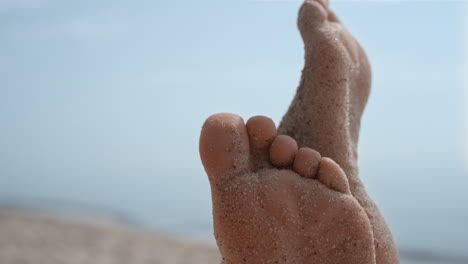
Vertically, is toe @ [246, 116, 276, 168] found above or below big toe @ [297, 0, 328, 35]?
below

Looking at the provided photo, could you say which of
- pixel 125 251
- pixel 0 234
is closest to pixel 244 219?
pixel 125 251

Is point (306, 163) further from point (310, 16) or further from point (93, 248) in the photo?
point (93, 248)

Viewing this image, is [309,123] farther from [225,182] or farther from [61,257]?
[61,257]

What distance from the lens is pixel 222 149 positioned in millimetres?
1525

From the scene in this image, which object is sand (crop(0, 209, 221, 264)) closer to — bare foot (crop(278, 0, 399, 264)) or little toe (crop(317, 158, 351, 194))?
bare foot (crop(278, 0, 399, 264))

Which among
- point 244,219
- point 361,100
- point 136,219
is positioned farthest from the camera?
point 136,219

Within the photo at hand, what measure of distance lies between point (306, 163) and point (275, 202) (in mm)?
139

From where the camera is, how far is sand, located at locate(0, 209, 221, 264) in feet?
21.1

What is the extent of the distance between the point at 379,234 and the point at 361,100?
1.56 feet

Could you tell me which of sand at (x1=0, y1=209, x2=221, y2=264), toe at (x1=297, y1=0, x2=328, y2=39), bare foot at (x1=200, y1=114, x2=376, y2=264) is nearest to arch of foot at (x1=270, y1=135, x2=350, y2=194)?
bare foot at (x1=200, y1=114, x2=376, y2=264)

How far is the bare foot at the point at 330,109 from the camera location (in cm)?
179

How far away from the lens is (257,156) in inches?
63.8

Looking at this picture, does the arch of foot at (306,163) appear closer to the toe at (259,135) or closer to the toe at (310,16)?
the toe at (259,135)

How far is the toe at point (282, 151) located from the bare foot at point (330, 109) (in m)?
0.20
